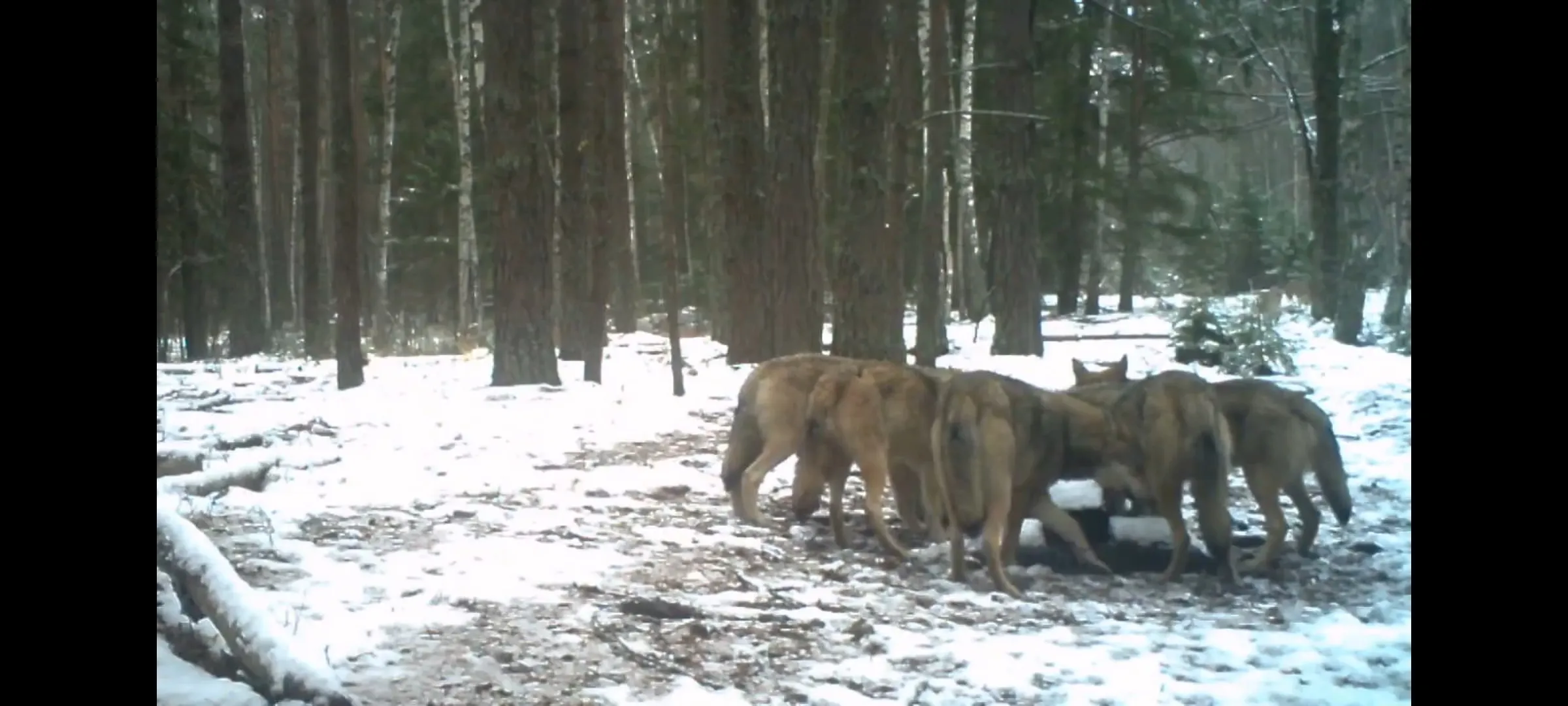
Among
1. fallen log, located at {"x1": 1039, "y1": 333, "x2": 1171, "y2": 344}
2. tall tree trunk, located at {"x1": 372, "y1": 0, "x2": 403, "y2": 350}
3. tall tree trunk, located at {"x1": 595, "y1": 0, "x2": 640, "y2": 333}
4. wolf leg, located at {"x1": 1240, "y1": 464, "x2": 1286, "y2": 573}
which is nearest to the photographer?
wolf leg, located at {"x1": 1240, "y1": 464, "x2": 1286, "y2": 573}

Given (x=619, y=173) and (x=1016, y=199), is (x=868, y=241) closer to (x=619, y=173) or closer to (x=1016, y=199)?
(x=1016, y=199)

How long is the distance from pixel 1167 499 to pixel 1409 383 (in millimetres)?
646

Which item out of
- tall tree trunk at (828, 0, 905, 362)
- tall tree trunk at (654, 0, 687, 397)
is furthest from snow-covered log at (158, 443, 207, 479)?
tall tree trunk at (828, 0, 905, 362)

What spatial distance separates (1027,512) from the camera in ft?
10.2

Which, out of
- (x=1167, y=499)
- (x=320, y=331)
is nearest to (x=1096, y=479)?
(x=1167, y=499)

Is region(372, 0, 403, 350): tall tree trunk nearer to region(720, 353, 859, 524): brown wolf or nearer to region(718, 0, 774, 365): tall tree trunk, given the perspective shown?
region(718, 0, 774, 365): tall tree trunk

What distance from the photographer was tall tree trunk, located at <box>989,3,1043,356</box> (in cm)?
335

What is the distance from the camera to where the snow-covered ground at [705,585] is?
8.87ft

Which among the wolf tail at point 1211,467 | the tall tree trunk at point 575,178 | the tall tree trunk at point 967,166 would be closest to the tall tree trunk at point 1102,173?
the tall tree trunk at point 967,166

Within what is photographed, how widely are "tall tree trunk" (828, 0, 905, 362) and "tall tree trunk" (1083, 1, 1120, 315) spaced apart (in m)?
0.52

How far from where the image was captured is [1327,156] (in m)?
3.01

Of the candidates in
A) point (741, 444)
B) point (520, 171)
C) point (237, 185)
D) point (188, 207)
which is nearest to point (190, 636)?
point (188, 207)

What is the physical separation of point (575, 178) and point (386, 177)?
0.78 m
